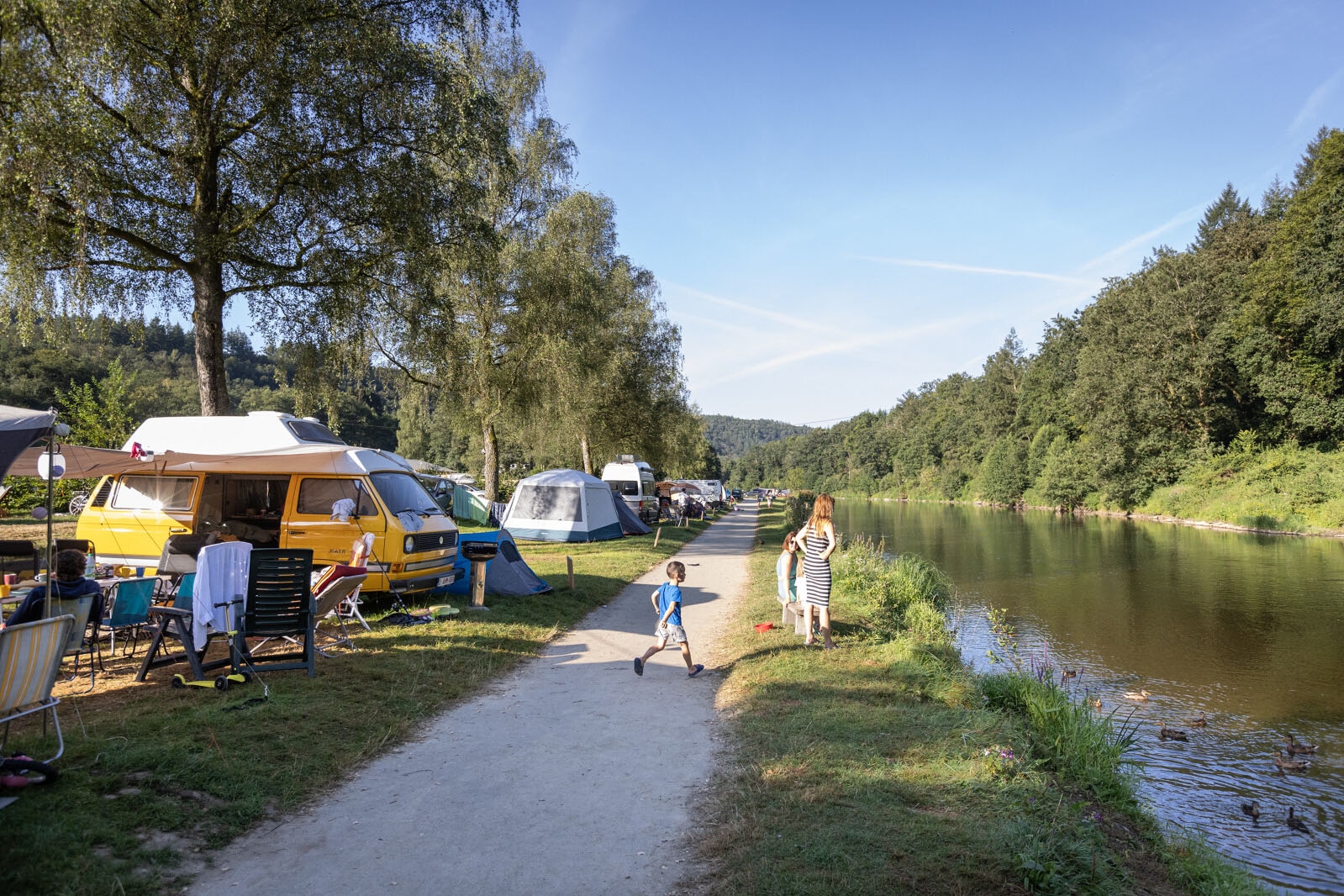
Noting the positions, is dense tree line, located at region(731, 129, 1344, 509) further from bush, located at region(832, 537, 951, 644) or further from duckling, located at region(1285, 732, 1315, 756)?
duckling, located at region(1285, 732, 1315, 756)

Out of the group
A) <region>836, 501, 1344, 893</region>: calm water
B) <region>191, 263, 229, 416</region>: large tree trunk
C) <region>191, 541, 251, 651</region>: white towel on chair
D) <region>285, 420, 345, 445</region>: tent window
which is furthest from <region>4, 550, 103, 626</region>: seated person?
<region>836, 501, 1344, 893</region>: calm water

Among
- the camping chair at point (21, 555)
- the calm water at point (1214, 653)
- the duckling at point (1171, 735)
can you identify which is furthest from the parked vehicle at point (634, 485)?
the duckling at point (1171, 735)

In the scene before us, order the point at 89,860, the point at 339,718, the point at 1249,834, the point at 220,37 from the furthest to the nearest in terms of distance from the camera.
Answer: the point at 220,37 < the point at 1249,834 < the point at 339,718 < the point at 89,860

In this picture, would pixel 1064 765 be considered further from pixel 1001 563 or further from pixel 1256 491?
pixel 1256 491

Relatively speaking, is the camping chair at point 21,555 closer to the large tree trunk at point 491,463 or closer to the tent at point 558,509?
the tent at point 558,509

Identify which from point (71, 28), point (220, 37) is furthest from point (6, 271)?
point (220, 37)

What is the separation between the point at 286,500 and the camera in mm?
10562

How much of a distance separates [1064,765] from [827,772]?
8.18 ft

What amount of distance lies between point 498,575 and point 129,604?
479cm

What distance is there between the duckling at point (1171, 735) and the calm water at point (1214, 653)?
0.31ft

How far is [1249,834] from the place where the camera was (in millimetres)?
6328

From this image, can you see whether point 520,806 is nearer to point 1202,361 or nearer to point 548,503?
point 548,503

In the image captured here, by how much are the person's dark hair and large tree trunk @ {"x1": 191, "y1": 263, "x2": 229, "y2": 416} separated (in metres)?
5.56

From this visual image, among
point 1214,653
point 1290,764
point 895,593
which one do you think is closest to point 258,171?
point 895,593
